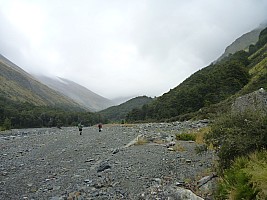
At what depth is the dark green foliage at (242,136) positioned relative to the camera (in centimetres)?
957

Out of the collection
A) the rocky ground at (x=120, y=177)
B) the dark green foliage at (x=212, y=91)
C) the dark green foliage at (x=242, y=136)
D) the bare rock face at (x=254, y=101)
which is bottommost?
the rocky ground at (x=120, y=177)

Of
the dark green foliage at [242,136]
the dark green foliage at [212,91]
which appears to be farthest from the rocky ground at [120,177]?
the dark green foliage at [212,91]

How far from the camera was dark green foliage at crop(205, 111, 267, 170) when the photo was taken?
31.4ft

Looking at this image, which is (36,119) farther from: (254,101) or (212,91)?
(254,101)

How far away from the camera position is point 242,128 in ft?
34.7

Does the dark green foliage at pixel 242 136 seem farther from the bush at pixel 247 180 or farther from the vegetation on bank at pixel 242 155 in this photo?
the bush at pixel 247 180

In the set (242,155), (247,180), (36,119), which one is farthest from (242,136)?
(36,119)

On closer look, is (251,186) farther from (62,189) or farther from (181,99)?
(181,99)


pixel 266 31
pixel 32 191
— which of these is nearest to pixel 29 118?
pixel 266 31

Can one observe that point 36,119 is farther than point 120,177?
Yes

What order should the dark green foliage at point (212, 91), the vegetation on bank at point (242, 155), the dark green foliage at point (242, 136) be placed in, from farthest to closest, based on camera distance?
the dark green foliage at point (212, 91) < the dark green foliage at point (242, 136) < the vegetation on bank at point (242, 155)

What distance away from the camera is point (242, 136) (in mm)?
10023

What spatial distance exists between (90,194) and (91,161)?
748cm

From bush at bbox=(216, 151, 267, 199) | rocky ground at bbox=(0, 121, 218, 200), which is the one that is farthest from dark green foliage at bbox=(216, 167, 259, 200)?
rocky ground at bbox=(0, 121, 218, 200)
